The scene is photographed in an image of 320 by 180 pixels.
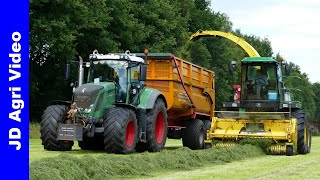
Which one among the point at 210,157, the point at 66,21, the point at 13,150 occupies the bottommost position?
the point at 210,157

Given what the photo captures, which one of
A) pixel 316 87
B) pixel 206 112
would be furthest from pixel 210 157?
pixel 316 87

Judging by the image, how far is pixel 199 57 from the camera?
5578 centimetres

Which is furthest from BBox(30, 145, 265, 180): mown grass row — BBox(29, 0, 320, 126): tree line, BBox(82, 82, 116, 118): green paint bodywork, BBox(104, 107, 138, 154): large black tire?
BBox(29, 0, 320, 126): tree line

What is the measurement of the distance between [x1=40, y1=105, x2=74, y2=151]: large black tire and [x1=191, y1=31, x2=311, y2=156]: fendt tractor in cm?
469

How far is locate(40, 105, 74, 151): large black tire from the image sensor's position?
14.1 metres

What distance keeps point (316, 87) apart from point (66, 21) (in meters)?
110

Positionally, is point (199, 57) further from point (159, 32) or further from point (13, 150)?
point (13, 150)

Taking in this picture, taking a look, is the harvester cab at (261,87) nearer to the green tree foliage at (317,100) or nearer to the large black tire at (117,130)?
the large black tire at (117,130)

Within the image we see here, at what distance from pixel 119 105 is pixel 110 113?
1.75 feet

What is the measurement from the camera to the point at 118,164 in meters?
10.3

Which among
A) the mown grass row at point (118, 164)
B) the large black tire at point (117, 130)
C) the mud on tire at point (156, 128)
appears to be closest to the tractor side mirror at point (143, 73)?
the mud on tire at point (156, 128)

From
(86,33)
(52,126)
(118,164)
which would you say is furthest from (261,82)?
(86,33)

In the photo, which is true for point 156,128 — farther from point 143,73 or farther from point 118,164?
point 118,164

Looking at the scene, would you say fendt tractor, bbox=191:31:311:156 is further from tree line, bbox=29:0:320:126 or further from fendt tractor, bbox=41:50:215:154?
tree line, bbox=29:0:320:126
